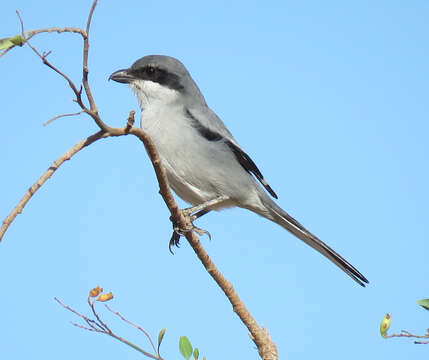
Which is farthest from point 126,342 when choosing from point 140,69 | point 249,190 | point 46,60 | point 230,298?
point 140,69

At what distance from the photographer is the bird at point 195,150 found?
488 cm

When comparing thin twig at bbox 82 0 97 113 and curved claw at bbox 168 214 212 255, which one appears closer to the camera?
thin twig at bbox 82 0 97 113

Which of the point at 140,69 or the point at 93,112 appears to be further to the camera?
the point at 140,69

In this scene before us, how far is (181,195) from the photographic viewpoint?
17.1 ft

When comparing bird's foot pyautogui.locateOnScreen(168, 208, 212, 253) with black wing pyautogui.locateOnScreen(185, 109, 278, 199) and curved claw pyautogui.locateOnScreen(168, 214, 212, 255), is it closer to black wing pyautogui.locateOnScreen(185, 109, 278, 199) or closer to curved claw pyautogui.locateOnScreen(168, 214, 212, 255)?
curved claw pyautogui.locateOnScreen(168, 214, 212, 255)

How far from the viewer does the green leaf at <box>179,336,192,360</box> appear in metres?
2.82

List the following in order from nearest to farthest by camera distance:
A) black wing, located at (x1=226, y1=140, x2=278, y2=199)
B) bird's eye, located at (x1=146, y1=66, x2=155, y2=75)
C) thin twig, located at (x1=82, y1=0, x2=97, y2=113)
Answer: thin twig, located at (x1=82, y1=0, x2=97, y2=113), black wing, located at (x1=226, y1=140, x2=278, y2=199), bird's eye, located at (x1=146, y1=66, x2=155, y2=75)

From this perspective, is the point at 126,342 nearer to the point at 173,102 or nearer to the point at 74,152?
the point at 74,152

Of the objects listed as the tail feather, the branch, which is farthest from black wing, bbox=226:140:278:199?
the branch

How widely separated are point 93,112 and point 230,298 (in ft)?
4.84

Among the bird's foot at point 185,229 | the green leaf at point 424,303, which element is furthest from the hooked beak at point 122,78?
the green leaf at point 424,303

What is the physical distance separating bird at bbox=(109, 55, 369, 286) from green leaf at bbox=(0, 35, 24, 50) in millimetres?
2344

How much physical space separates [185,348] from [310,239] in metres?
2.40

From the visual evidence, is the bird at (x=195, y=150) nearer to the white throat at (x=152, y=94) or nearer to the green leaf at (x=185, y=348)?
the white throat at (x=152, y=94)
